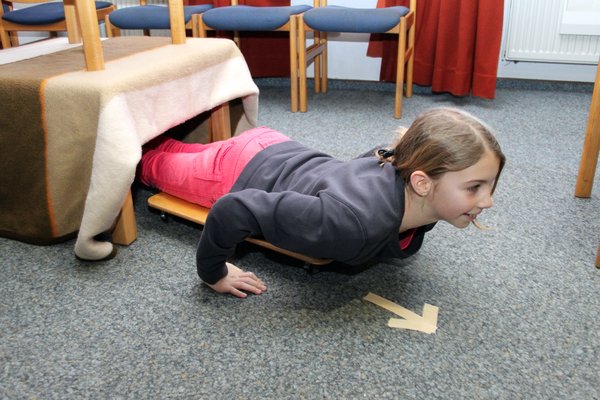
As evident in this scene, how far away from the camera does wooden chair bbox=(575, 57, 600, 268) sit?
146 cm

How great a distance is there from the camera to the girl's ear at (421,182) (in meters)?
0.98

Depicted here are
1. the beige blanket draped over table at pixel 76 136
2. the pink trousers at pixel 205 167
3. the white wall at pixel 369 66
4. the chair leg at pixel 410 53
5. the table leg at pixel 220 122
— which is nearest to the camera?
the beige blanket draped over table at pixel 76 136

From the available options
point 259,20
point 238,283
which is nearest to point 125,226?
point 238,283

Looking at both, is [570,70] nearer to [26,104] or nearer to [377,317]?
[377,317]

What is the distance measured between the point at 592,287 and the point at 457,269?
10.9 inches

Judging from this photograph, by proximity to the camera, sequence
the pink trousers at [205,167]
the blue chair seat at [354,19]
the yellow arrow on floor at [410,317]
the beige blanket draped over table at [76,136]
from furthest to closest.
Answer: the blue chair seat at [354,19]
the pink trousers at [205,167]
the beige blanket draped over table at [76,136]
the yellow arrow on floor at [410,317]

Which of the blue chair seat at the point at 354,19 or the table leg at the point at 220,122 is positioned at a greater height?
the blue chair seat at the point at 354,19

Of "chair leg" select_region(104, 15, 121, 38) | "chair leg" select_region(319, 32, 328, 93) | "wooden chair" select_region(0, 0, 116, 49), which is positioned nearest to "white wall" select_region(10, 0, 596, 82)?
"chair leg" select_region(319, 32, 328, 93)

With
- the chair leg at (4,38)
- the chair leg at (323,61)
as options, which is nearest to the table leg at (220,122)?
the chair leg at (323,61)

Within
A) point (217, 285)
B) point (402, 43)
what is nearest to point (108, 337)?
point (217, 285)

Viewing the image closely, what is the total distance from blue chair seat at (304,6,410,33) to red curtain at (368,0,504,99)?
30 centimetres

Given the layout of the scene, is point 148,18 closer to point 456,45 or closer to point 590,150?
point 456,45

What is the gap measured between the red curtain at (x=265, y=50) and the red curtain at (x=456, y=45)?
0.49m

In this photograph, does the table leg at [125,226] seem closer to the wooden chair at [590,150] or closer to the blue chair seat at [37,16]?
the wooden chair at [590,150]
